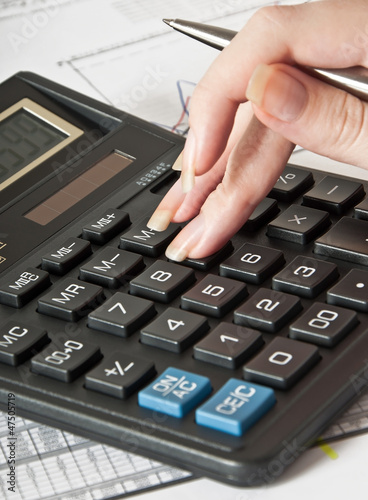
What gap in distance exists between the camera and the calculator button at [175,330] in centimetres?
48

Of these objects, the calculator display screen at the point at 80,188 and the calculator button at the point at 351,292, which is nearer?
the calculator button at the point at 351,292

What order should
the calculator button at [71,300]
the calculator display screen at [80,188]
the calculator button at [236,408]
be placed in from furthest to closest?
the calculator display screen at [80,188], the calculator button at [71,300], the calculator button at [236,408]

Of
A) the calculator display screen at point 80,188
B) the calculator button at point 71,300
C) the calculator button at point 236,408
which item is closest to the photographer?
the calculator button at point 236,408

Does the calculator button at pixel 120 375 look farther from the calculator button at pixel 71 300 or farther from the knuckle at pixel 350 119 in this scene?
the knuckle at pixel 350 119

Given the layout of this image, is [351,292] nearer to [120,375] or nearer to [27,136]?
[120,375]

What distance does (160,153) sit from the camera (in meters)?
0.68

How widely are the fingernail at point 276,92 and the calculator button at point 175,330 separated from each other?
13 cm

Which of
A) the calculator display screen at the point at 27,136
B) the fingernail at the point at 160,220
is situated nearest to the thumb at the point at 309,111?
the fingernail at the point at 160,220

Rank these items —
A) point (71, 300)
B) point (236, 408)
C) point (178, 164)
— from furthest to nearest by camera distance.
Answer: point (178, 164), point (71, 300), point (236, 408)

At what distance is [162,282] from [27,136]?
21 cm

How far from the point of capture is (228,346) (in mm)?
474

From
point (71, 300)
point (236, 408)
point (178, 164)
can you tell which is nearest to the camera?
point (236, 408)

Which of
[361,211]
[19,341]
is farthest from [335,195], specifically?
[19,341]

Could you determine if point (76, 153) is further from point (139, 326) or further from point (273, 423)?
point (273, 423)
